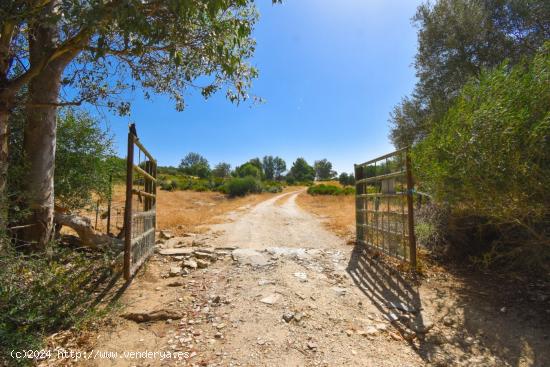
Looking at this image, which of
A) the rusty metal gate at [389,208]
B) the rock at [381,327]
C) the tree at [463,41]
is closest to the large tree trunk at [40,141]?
the rock at [381,327]

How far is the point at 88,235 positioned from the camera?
507 cm

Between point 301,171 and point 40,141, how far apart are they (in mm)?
89951

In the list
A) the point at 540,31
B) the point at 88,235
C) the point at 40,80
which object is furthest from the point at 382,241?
the point at 540,31

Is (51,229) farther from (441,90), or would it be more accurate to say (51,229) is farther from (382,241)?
(441,90)

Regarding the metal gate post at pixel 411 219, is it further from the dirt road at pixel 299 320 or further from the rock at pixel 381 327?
the rock at pixel 381 327

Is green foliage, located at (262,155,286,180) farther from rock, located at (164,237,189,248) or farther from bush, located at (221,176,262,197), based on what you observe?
rock, located at (164,237,189,248)

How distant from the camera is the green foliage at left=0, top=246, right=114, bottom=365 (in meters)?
2.43

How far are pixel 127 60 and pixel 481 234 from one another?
675cm

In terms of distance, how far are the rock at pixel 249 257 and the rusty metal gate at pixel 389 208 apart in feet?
7.33

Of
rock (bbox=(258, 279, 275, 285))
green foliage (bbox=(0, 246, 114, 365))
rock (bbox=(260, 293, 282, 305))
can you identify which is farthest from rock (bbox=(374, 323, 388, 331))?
green foliage (bbox=(0, 246, 114, 365))

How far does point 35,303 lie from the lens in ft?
9.39

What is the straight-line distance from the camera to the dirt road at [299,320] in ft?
8.62

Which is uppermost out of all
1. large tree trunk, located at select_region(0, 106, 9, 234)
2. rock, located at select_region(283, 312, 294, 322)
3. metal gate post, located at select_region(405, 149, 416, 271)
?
large tree trunk, located at select_region(0, 106, 9, 234)

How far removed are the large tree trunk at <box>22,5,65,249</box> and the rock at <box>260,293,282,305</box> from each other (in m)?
3.44
